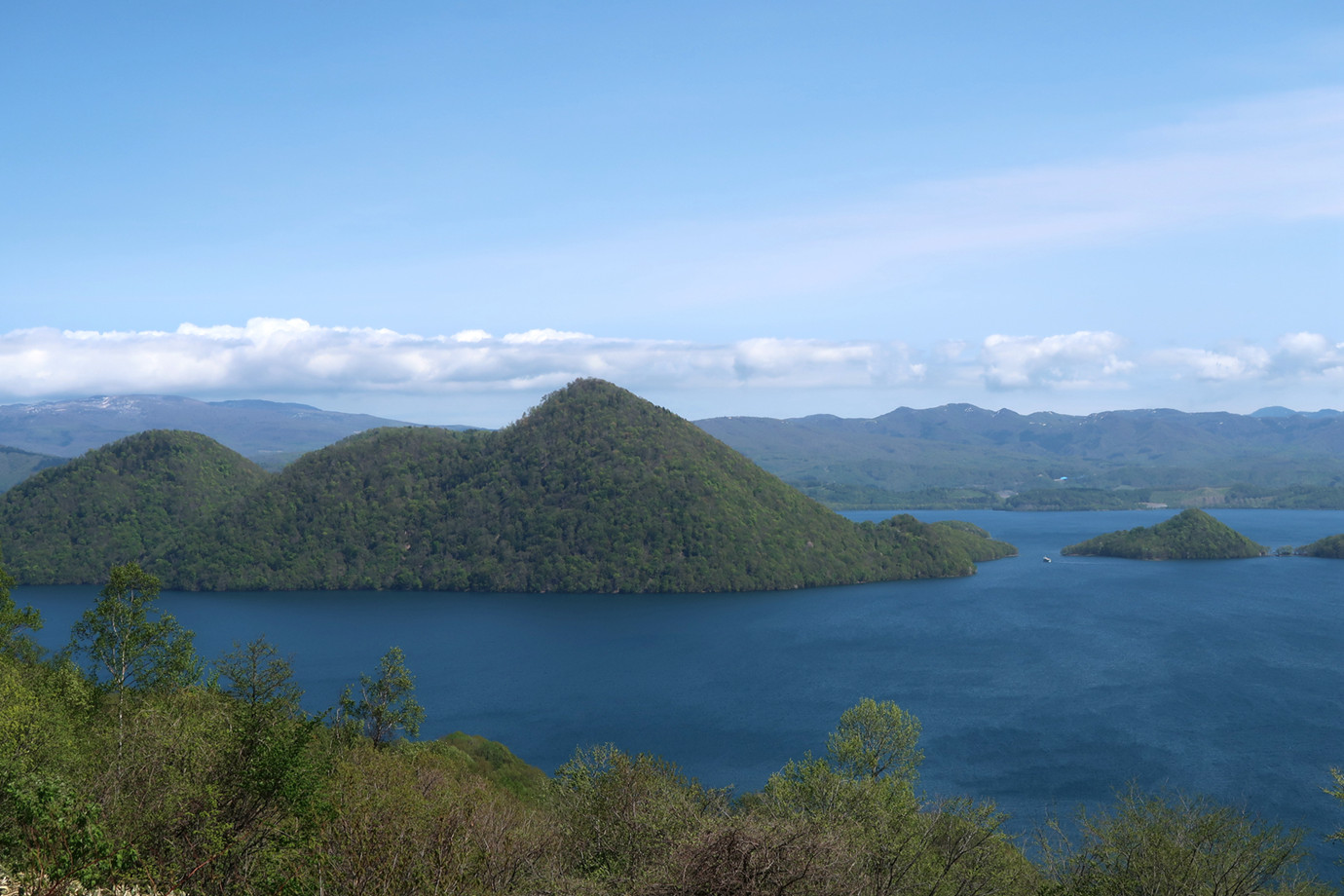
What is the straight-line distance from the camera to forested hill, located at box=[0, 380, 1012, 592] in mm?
152375

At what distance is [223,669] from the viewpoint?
40656mm

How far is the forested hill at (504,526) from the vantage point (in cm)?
15238

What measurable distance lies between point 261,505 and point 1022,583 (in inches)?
5815

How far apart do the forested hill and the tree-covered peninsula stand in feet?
107

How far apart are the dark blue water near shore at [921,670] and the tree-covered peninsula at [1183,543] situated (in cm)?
→ 2827

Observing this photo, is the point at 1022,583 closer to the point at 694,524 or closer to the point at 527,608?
the point at 694,524

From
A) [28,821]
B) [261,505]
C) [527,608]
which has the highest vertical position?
[28,821]

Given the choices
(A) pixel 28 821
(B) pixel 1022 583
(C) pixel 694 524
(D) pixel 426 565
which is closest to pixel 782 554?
(C) pixel 694 524

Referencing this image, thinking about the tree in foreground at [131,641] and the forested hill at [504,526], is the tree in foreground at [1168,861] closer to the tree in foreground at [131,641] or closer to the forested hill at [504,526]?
the tree in foreground at [131,641]

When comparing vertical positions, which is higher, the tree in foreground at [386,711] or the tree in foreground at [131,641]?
the tree in foreground at [131,641]

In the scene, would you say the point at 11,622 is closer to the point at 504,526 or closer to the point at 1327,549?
the point at 504,526

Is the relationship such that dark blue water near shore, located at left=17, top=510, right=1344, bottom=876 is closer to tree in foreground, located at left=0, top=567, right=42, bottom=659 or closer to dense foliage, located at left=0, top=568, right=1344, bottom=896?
dense foliage, located at left=0, top=568, right=1344, bottom=896

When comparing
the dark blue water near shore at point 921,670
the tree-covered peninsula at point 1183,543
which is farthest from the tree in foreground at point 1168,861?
the tree-covered peninsula at point 1183,543

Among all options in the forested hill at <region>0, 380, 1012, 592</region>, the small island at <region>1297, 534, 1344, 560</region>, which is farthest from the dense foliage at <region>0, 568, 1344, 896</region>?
the small island at <region>1297, 534, 1344, 560</region>
